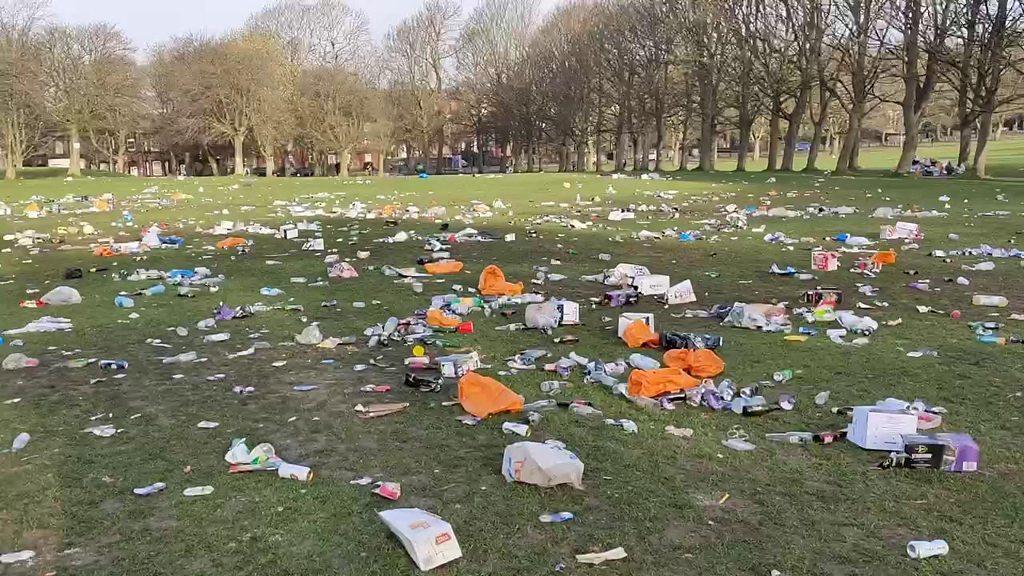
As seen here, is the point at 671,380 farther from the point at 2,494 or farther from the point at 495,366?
the point at 2,494

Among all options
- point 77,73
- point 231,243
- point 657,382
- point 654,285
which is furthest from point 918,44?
point 77,73

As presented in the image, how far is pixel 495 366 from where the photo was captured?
4.78 meters

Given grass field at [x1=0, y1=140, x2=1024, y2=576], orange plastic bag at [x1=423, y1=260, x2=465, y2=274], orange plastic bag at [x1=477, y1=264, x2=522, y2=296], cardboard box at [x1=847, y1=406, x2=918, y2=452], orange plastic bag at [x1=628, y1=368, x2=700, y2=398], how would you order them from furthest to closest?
1. orange plastic bag at [x1=423, y1=260, x2=465, y2=274]
2. orange plastic bag at [x1=477, y1=264, x2=522, y2=296]
3. orange plastic bag at [x1=628, y1=368, x2=700, y2=398]
4. cardboard box at [x1=847, y1=406, x2=918, y2=452]
5. grass field at [x1=0, y1=140, x2=1024, y2=576]

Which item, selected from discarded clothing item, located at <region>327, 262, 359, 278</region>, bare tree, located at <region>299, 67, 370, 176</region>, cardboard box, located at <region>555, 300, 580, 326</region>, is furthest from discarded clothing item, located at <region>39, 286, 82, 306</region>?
bare tree, located at <region>299, 67, 370, 176</region>

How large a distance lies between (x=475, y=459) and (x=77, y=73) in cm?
4490

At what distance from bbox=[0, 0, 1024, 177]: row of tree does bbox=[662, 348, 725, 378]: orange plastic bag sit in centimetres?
2368

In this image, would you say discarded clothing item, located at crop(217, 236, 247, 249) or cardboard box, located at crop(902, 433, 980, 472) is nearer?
cardboard box, located at crop(902, 433, 980, 472)

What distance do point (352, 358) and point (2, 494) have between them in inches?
87.3

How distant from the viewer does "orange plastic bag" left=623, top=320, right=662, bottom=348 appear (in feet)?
17.1

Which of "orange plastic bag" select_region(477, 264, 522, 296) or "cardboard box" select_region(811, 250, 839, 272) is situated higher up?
"cardboard box" select_region(811, 250, 839, 272)

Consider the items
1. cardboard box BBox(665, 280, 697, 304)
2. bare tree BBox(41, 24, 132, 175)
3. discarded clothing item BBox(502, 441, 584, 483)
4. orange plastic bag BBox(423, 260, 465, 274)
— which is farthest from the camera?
bare tree BBox(41, 24, 132, 175)

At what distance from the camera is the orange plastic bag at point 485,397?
3.89 m

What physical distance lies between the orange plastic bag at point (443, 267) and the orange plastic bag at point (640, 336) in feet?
10.9

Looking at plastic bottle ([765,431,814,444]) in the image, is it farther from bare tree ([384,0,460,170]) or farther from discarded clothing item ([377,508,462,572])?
bare tree ([384,0,460,170])
